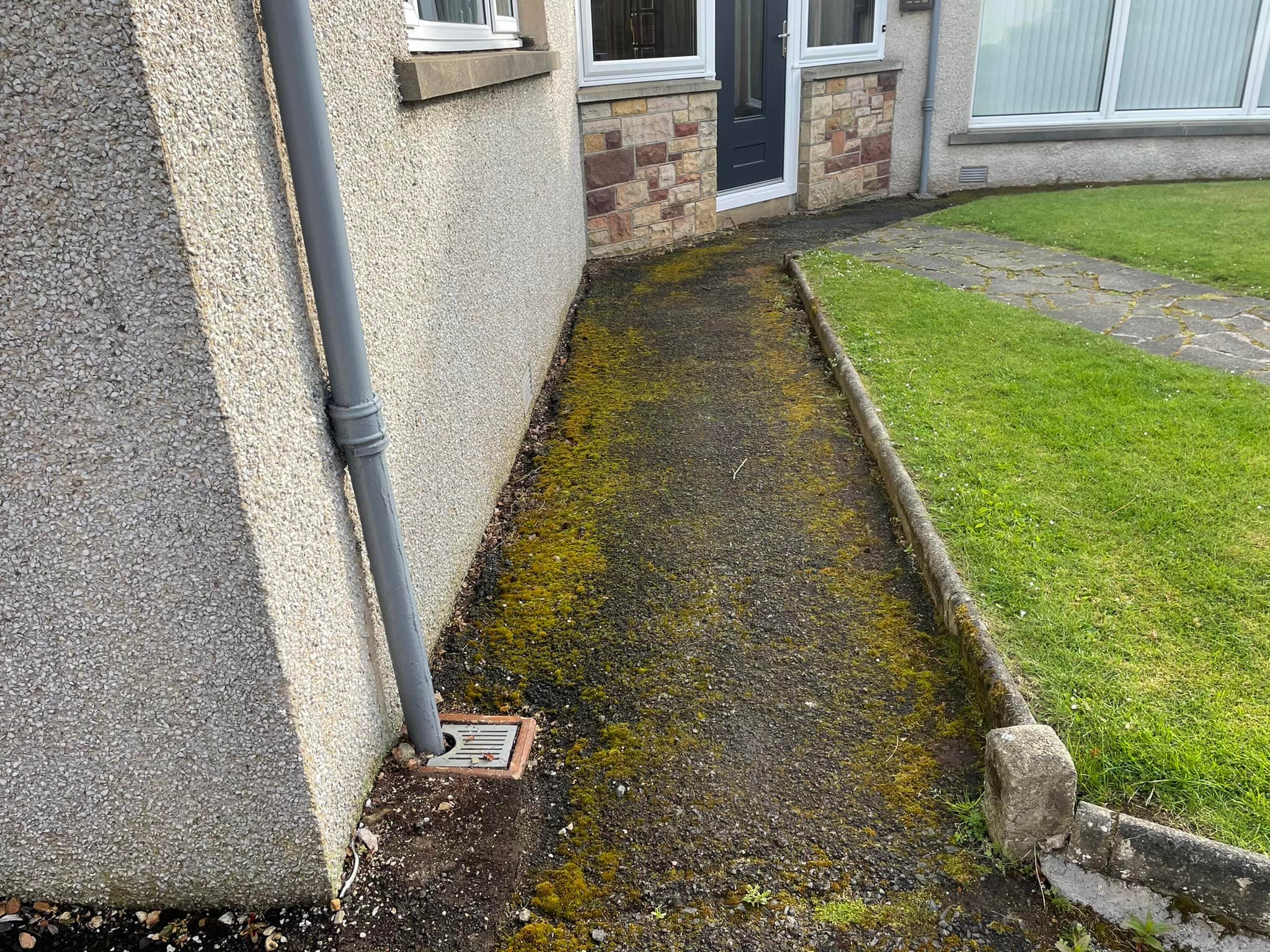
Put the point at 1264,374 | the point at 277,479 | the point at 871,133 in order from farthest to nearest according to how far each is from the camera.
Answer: the point at 871,133, the point at 1264,374, the point at 277,479

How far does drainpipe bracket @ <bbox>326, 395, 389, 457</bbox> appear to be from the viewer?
73.3 inches

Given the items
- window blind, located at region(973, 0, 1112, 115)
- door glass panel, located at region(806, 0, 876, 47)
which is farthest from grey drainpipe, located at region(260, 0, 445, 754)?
window blind, located at region(973, 0, 1112, 115)

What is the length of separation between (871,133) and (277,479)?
9.09 m

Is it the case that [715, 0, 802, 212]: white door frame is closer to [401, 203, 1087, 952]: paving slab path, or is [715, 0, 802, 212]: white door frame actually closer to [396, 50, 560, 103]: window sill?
[396, 50, 560, 103]: window sill

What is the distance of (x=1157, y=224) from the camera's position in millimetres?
7578

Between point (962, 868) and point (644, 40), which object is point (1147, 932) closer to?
point (962, 868)

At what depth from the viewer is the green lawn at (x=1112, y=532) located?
84.9 inches

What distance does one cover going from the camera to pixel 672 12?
7.32m

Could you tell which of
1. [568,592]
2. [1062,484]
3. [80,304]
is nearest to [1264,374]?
[1062,484]

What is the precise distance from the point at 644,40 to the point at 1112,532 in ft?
19.3

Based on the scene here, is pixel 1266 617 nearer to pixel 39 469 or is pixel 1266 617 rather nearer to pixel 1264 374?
pixel 1264 374

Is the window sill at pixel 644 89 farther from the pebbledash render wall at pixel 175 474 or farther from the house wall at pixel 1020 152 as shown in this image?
the pebbledash render wall at pixel 175 474

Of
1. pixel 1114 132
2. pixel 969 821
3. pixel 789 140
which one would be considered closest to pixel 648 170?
pixel 789 140

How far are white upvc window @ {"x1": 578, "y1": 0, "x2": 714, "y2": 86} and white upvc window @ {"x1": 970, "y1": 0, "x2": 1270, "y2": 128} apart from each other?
3934mm
